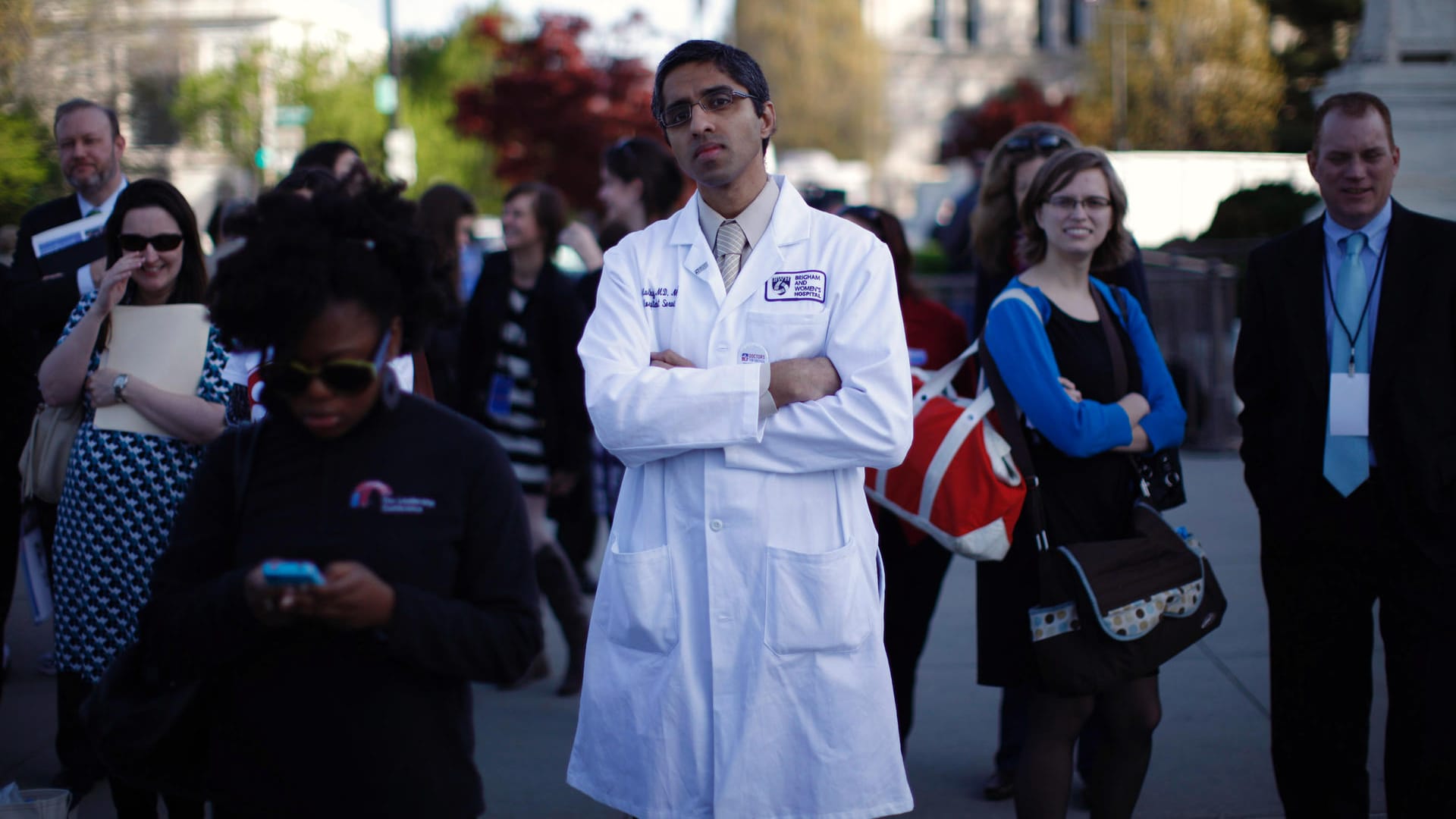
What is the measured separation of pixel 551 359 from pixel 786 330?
308 centimetres

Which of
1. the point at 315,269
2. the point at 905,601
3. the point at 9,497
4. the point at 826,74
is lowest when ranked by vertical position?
the point at 905,601

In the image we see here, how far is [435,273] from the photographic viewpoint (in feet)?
9.51

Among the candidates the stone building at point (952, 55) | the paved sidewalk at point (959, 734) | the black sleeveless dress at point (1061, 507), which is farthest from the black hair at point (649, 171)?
the stone building at point (952, 55)

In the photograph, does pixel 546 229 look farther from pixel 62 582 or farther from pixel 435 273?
pixel 435 273

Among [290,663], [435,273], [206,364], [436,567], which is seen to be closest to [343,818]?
[290,663]

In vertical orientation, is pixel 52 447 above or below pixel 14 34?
below

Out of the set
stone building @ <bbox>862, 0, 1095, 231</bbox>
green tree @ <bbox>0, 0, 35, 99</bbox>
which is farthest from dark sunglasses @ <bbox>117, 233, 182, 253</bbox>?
stone building @ <bbox>862, 0, 1095, 231</bbox>

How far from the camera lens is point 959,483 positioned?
4.08 m

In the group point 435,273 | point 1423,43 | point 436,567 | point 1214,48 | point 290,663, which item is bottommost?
point 290,663

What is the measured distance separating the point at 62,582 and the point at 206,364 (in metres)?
0.80

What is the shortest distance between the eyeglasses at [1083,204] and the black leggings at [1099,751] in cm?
140

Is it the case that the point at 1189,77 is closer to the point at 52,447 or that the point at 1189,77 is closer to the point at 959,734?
the point at 959,734

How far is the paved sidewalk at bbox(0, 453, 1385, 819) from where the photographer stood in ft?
16.2

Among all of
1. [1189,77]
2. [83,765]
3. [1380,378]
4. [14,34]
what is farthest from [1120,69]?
[83,765]
